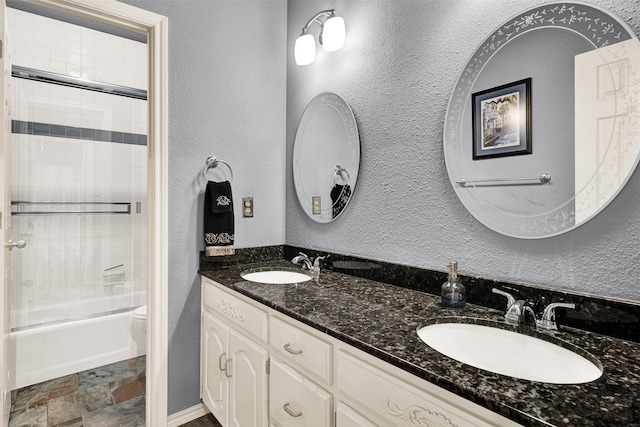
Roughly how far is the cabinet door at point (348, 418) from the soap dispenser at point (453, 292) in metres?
0.48

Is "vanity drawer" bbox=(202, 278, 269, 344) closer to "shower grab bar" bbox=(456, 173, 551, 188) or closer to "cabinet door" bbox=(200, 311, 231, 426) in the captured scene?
"cabinet door" bbox=(200, 311, 231, 426)

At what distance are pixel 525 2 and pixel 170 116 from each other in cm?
162

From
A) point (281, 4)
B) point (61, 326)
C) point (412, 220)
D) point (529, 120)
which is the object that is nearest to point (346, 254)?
point (412, 220)

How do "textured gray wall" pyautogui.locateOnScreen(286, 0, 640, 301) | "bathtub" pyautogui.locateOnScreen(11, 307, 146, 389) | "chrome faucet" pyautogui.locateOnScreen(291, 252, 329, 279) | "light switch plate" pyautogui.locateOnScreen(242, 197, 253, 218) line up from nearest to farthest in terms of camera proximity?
"textured gray wall" pyautogui.locateOnScreen(286, 0, 640, 301), "chrome faucet" pyautogui.locateOnScreen(291, 252, 329, 279), "light switch plate" pyautogui.locateOnScreen(242, 197, 253, 218), "bathtub" pyautogui.locateOnScreen(11, 307, 146, 389)

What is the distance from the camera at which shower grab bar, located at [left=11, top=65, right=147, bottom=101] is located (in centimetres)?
243

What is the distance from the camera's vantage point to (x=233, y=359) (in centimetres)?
157

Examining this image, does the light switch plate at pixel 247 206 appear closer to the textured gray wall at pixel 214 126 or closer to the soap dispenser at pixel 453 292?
the textured gray wall at pixel 214 126

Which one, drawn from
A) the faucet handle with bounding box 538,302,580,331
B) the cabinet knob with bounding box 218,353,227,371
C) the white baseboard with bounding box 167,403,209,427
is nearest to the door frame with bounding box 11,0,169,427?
the white baseboard with bounding box 167,403,209,427

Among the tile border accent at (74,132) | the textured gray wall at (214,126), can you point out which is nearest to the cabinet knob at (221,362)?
the textured gray wall at (214,126)

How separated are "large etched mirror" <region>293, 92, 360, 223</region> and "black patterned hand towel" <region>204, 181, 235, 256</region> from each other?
1.44ft

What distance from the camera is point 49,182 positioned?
2.63 meters

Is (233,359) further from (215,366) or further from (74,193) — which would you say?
(74,193)

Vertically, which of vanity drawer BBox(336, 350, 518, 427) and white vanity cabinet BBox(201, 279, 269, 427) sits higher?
vanity drawer BBox(336, 350, 518, 427)

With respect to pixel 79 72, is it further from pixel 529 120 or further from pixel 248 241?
pixel 529 120
